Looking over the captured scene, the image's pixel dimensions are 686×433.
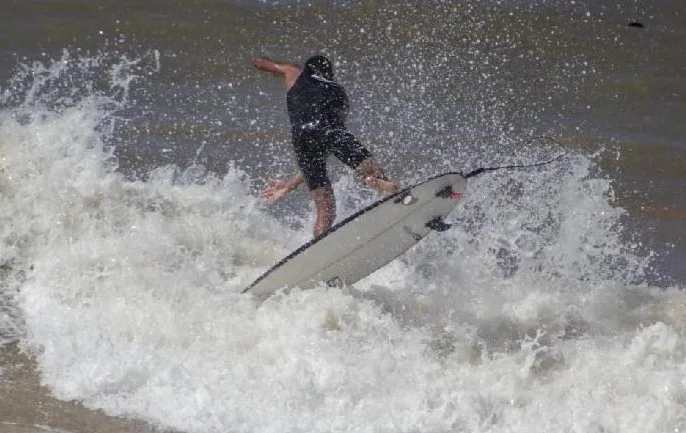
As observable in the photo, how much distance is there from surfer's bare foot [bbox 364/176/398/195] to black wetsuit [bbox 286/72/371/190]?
0.46 ft

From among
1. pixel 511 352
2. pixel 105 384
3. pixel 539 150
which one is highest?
pixel 539 150

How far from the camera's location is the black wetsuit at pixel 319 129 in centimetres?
694

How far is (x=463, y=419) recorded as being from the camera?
17.9ft

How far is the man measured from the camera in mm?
6902

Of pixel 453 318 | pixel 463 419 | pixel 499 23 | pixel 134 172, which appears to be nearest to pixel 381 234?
pixel 453 318

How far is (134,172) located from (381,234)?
3158 millimetres

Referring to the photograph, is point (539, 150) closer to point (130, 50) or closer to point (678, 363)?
point (678, 363)

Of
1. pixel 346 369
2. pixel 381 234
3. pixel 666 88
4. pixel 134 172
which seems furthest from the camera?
pixel 666 88

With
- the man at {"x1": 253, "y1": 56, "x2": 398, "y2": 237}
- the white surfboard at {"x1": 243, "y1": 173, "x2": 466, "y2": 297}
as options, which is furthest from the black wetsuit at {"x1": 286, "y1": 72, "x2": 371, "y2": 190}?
the white surfboard at {"x1": 243, "y1": 173, "x2": 466, "y2": 297}

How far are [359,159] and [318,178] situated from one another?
0.32 metres

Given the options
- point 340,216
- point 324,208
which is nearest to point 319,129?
point 324,208

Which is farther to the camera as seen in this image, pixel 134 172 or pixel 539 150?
pixel 539 150

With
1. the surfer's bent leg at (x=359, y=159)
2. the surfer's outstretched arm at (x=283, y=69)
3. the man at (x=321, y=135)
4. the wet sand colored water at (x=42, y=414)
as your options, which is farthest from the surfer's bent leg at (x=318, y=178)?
the wet sand colored water at (x=42, y=414)

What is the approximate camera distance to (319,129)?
6961 mm
